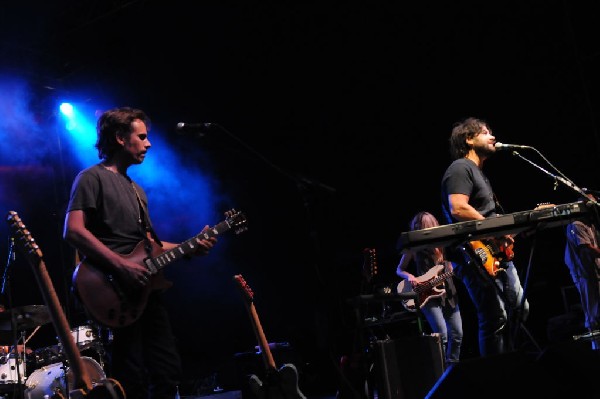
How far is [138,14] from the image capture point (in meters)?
9.15

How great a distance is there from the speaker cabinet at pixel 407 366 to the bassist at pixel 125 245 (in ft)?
5.24

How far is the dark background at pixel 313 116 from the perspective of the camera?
7.68 m

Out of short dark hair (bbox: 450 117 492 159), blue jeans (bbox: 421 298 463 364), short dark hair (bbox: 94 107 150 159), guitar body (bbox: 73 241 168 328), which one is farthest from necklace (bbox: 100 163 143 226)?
blue jeans (bbox: 421 298 463 364)

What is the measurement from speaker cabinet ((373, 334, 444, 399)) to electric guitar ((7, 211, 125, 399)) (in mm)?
1958

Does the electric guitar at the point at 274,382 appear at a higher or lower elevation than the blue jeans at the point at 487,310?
lower

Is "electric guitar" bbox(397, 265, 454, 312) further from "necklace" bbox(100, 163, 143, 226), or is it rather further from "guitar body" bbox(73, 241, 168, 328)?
"guitar body" bbox(73, 241, 168, 328)

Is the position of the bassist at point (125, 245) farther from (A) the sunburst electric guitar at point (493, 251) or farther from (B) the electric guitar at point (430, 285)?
(B) the electric guitar at point (430, 285)

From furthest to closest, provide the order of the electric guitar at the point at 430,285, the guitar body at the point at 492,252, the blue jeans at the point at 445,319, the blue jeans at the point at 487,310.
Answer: the electric guitar at the point at 430,285
the blue jeans at the point at 445,319
the guitar body at the point at 492,252
the blue jeans at the point at 487,310

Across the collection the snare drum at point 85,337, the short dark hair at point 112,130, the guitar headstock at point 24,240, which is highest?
the short dark hair at point 112,130

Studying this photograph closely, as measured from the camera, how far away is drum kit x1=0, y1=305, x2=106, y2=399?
6.50 m

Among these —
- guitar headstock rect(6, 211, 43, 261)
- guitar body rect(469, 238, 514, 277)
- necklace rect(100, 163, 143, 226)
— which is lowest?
guitar body rect(469, 238, 514, 277)

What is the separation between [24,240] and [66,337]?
681 millimetres

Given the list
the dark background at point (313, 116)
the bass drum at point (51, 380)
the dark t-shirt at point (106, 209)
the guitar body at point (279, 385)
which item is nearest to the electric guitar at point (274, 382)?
the guitar body at point (279, 385)

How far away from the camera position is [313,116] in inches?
352
